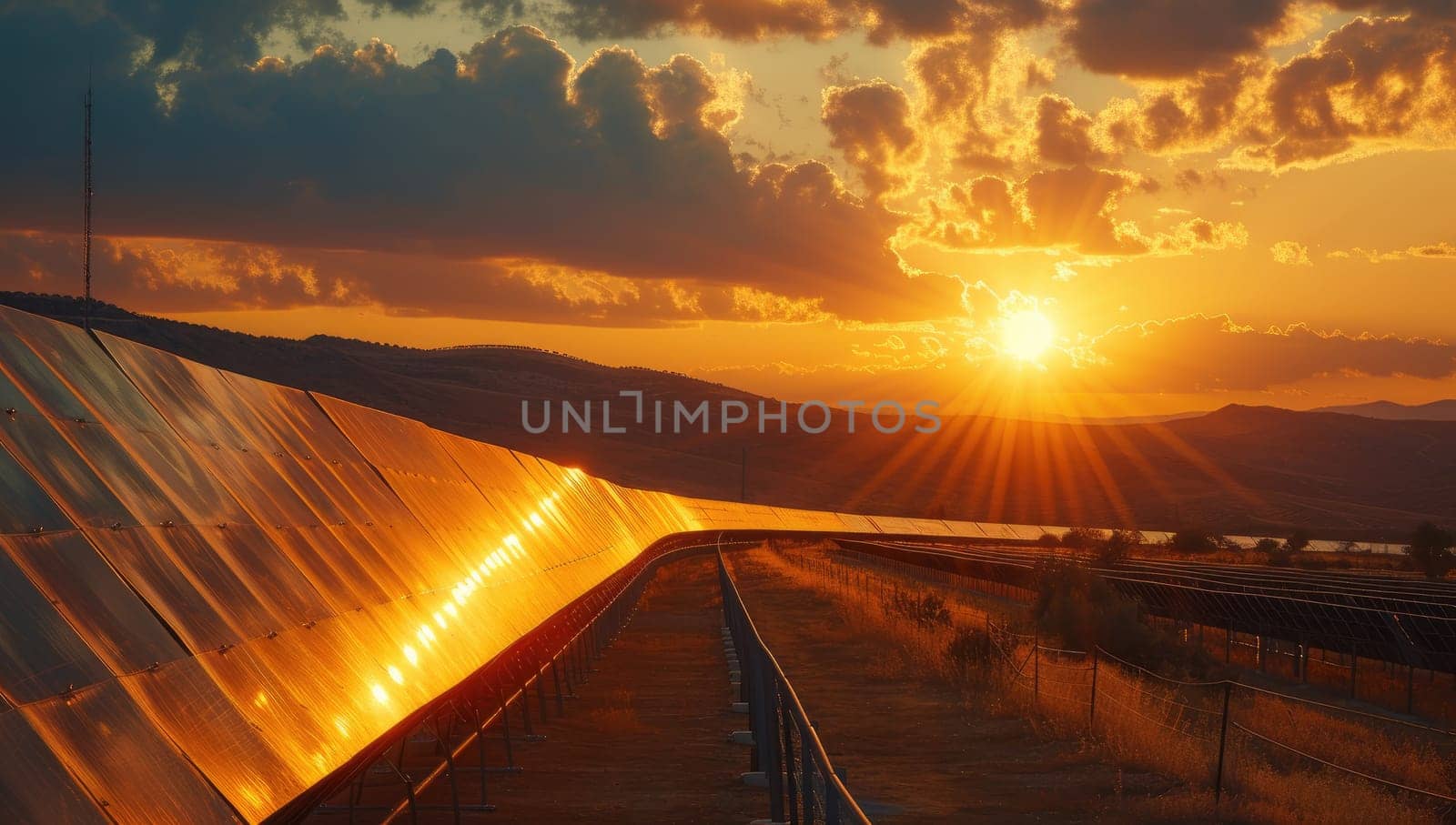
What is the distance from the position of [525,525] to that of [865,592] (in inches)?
1121

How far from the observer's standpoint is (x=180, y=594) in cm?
861

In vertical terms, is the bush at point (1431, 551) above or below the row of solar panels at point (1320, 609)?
below

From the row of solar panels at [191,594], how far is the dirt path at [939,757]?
524cm

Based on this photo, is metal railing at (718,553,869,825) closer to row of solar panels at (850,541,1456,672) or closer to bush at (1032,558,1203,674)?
bush at (1032,558,1203,674)

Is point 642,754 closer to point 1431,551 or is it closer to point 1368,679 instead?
point 1368,679

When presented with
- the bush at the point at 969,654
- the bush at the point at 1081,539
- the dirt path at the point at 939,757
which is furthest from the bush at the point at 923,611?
the bush at the point at 1081,539

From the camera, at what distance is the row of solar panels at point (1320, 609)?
3108 cm

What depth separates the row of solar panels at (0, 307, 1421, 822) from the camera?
6582mm

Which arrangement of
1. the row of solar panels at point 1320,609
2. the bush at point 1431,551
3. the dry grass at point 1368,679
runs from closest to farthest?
the row of solar panels at point 1320,609 → the dry grass at point 1368,679 → the bush at point 1431,551

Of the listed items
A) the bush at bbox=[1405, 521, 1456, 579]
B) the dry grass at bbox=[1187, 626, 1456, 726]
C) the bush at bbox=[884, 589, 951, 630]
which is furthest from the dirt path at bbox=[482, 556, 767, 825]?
the bush at bbox=[1405, 521, 1456, 579]

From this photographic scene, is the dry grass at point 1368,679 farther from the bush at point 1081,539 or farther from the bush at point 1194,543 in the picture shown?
the bush at point 1194,543

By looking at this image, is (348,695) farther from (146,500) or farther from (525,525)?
(525,525)

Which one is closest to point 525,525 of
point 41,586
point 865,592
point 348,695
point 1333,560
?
point 348,695

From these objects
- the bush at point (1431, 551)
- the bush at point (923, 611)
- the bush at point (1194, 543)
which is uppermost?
the bush at point (923, 611)
